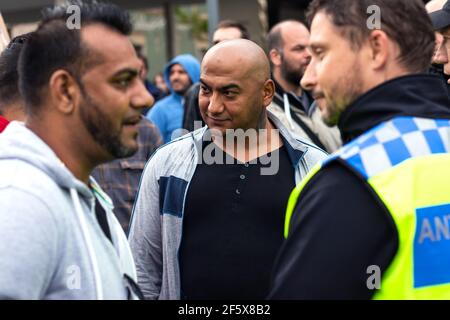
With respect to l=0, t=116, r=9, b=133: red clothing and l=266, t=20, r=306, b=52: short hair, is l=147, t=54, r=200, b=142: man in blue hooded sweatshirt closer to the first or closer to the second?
l=266, t=20, r=306, b=52: short hair

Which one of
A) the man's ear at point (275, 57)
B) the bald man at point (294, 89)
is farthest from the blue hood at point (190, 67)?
the man's ear at point (275, 57)

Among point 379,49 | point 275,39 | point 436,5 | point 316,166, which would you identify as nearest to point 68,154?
point 316,166

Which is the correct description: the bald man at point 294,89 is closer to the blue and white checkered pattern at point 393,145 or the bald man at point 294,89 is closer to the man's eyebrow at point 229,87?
the man's eyebrow at point 229,87

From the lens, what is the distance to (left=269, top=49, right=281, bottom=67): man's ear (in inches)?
266

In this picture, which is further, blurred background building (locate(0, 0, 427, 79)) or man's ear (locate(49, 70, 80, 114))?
blurred background building (locate(0, 0, 427, 79))

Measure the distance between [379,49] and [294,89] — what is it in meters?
4.17

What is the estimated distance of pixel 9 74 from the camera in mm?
4039

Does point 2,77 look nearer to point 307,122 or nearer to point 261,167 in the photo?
point 261,167

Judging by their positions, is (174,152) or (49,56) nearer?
(49,56)

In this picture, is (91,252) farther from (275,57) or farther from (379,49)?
(275,57)

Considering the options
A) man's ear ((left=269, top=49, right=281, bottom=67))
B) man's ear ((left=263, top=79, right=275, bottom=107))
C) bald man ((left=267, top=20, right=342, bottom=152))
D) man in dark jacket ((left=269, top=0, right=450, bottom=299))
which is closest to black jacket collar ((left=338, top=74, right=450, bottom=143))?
man in dark jacket ((left=269, top=0, right=450, bottom=299))

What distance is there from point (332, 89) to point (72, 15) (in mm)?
826

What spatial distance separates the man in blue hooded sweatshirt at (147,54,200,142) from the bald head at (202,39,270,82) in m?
3.59

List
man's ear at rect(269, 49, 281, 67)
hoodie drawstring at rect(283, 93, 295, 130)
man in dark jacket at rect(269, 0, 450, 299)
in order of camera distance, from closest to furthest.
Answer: man in dark jacket at rect(269, 0, 450, 299) → hoodie drawstring at rect(283, 93, 295, 130) → man's ear at rect(269, 49, 281, 67)
